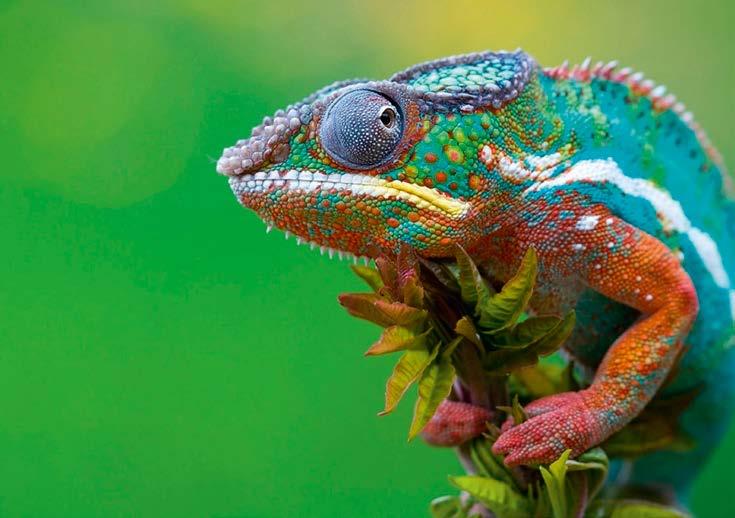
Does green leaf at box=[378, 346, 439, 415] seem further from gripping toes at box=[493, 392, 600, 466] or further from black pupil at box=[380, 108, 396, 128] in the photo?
black pupil at box=[380, 108, 396, 128]

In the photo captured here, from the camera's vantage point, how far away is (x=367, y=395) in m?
2.41

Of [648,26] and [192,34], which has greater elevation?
[192,34]

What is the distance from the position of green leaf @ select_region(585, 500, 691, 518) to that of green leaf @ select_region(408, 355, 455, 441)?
423 mm

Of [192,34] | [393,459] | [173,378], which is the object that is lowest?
[393,459]

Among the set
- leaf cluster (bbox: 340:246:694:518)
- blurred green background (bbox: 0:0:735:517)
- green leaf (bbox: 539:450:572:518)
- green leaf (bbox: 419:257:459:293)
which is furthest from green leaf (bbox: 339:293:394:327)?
blurred green background (bbox: 0:0:735:517)

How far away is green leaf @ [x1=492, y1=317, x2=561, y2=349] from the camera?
114 centimetres

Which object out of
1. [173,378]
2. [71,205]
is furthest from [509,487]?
[71,205]

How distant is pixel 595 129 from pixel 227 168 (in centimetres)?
61

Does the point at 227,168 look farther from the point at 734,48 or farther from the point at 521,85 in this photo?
the point at 734,48

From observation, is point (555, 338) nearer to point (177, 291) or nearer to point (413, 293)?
point (413, 293)

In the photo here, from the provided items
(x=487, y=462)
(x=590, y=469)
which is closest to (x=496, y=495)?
(x=487, y=462)

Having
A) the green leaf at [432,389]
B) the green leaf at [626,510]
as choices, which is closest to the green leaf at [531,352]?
the green leaf at [432,389]

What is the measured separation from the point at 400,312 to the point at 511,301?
0.17 m

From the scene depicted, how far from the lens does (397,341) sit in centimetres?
107
